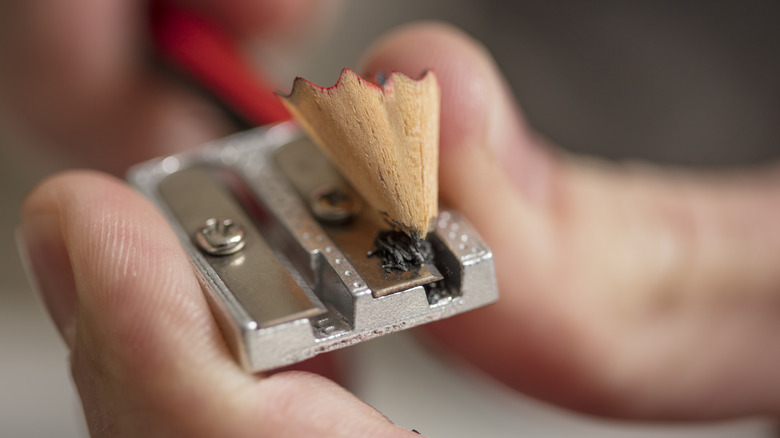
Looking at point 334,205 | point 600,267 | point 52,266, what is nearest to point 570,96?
point 600,267

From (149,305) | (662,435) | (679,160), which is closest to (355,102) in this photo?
(149,305)

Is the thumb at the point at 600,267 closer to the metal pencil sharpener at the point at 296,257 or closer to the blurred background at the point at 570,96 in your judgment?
the metal pencil sharpener at the point at 296,257

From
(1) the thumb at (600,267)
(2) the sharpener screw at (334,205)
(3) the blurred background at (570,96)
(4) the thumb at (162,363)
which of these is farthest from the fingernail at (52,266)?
(3) the blurred background at (570,96)

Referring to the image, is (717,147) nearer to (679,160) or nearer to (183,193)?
(679,160)

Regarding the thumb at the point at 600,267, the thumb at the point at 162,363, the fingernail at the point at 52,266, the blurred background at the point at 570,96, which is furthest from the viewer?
the blurred background at the point at 570,96

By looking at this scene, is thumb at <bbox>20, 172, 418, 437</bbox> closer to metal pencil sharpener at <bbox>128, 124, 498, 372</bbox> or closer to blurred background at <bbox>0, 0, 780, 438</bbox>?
metal pencil sharpener at <bbox>128, 124, 498, 372</bbox>

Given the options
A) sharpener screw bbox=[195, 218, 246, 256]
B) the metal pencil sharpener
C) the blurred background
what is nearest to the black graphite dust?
the metal pencil sharpener
